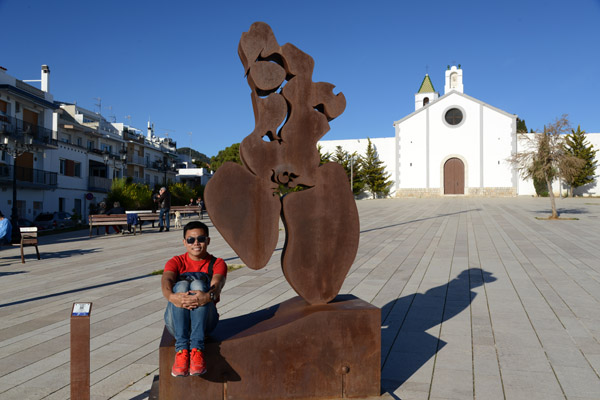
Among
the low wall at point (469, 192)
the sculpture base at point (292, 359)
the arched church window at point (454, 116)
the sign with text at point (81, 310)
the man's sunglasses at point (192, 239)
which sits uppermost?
the arched church window at point (454, 116)

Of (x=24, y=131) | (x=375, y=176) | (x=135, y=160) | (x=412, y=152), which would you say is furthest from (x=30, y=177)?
(x=412, y=152)

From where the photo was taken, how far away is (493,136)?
142ft

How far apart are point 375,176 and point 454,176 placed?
770 centimetres

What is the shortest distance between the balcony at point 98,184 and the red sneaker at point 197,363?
39.8 meters

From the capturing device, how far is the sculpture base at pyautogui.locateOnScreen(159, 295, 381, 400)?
9.70ft

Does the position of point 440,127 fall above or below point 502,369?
above

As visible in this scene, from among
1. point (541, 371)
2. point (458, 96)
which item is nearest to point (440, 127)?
point (458, 96)

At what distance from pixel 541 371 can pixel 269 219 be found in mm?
2485

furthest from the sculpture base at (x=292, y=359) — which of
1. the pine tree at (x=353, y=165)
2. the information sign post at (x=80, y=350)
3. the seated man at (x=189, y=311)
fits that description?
the pine tree at (x=353, y=165)

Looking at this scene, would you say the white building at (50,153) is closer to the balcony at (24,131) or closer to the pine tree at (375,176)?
the balcony at (24,131)

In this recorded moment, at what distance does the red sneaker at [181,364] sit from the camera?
278cm

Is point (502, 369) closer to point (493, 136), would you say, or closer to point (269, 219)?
point (269, 219)

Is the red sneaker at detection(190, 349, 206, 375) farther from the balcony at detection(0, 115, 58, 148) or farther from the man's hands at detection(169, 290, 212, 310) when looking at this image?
the balcony at detection(0, 115, 58, 148)

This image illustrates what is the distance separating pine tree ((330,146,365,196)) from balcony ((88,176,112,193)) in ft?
72.2
